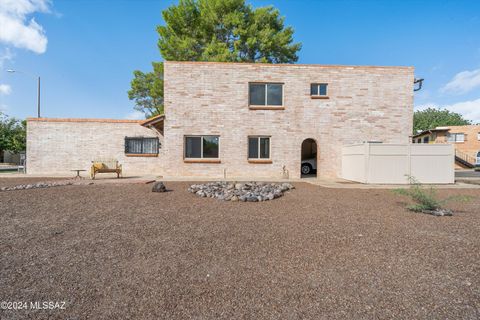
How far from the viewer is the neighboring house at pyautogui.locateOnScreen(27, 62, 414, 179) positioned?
12.9m

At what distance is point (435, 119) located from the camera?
5638 cm

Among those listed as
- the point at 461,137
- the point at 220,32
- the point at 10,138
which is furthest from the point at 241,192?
the point at 461,137

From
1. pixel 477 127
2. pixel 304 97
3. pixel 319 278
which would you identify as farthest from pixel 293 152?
pixel 477 127

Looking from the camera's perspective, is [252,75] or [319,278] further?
[252,75]

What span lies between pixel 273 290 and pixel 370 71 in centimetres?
1465

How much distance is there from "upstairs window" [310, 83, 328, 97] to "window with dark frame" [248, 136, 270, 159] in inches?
154

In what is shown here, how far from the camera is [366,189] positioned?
9.59 meters

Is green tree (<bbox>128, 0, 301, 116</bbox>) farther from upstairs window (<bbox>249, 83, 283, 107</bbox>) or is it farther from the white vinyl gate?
the white vinyl gate

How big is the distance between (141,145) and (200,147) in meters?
4.91

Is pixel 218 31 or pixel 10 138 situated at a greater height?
pixel 218 31

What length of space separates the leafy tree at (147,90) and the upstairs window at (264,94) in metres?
12.9

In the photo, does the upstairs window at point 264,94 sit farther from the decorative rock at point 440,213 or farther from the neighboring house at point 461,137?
the neighboring house at point 461,137

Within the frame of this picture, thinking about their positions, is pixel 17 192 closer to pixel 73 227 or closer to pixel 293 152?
pixel 73 227

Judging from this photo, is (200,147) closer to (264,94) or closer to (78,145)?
(264,94)
